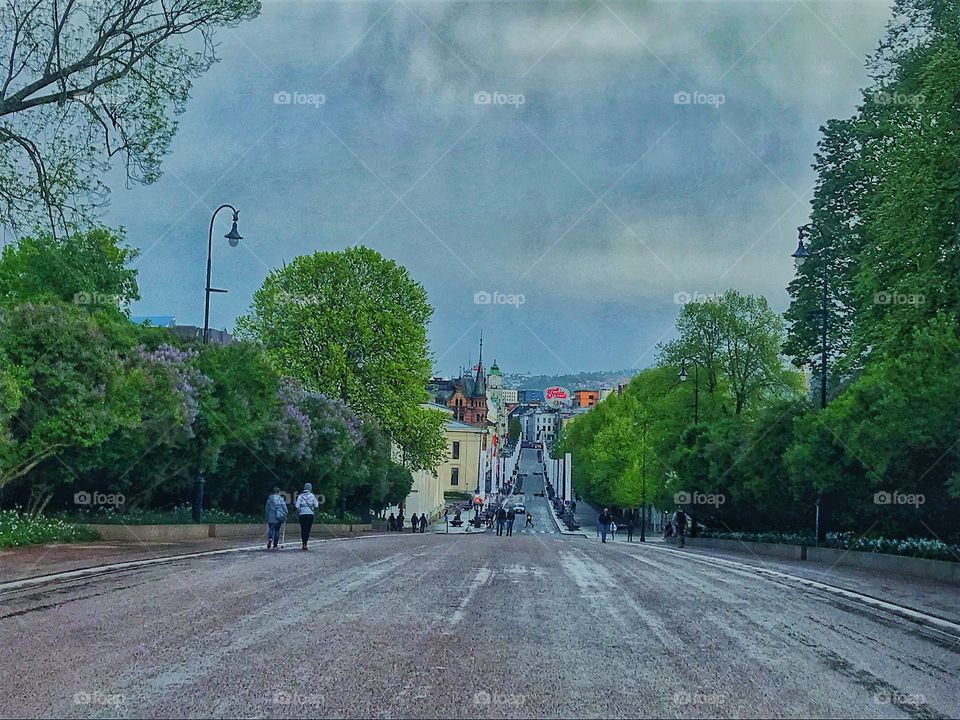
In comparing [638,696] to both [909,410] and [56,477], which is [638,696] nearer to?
[909,410]

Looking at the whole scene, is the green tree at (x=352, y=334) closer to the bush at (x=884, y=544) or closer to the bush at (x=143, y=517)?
the bush at (x=143, y=517)

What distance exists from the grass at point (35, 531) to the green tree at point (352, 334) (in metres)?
26.4

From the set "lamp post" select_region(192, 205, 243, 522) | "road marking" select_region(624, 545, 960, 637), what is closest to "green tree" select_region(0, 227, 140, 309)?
"lamp post" select_region(192, 205, 243, 522)

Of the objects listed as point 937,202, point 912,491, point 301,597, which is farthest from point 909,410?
point 301,597

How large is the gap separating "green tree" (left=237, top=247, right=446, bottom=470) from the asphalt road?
37124 mm

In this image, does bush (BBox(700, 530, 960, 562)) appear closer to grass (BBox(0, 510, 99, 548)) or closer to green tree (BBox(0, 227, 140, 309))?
grass (BBox(0, 510, 99, 548))

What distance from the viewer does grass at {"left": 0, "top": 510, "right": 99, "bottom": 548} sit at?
23.2 meters

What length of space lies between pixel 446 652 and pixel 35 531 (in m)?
17.7

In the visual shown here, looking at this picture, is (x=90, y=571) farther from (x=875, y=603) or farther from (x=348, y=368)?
(x=348, y=368)

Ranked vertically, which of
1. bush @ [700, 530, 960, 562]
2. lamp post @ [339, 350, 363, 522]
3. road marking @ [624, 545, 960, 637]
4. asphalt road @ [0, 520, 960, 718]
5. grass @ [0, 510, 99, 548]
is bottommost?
asphalt road @ [0, 520, 960, 718]

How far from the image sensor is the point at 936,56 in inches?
1012

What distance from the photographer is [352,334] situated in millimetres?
54875

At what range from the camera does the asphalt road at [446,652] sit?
7.88 metres

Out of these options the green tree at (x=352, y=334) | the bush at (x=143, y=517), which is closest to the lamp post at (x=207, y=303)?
the bush at (x=143, y=517)
